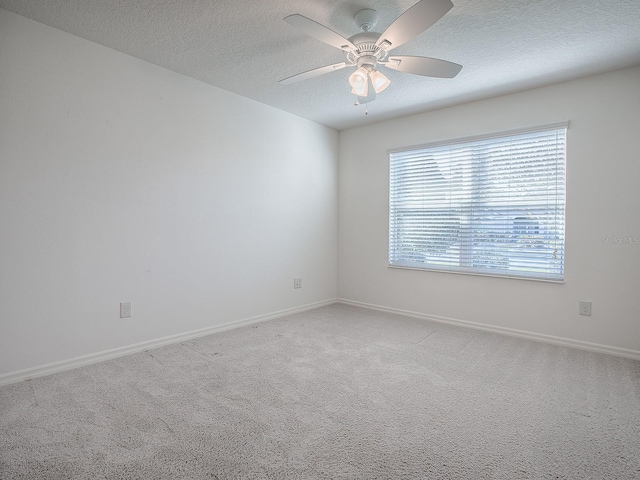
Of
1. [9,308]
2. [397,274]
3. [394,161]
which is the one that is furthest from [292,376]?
[394,161]

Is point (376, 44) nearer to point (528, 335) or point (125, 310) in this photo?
point (125, 310)

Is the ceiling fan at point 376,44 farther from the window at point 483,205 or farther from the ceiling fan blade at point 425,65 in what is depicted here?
the window at point 483,205

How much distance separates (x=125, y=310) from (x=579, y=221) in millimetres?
3948

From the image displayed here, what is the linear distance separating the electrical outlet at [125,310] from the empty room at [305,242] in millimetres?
17

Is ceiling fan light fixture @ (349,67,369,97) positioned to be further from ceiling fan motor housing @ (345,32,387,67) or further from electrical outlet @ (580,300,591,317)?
electrical outlet @ (580,300,591,317)

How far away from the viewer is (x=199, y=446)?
5.43 feet

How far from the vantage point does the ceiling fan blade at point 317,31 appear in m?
1.78

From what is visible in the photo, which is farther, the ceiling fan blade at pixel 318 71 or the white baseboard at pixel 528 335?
the white baseboard at pixel 528 335

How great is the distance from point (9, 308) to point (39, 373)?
49 centimetres

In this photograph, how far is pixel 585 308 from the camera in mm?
3084

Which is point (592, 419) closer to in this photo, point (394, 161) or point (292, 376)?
point (292, 376)

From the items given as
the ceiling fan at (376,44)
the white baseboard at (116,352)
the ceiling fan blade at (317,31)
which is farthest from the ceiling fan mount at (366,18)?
the white baseboard at (116,352)

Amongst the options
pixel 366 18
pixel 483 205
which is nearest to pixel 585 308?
pixel 483 205

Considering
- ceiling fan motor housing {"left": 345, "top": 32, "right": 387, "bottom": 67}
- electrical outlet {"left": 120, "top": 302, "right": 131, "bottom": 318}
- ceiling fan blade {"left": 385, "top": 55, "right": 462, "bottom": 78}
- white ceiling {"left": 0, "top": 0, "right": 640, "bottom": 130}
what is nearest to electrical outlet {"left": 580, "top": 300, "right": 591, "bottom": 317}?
white ceiling {"left": 0, "top": 0, "right": 640, "bottom": 130}
